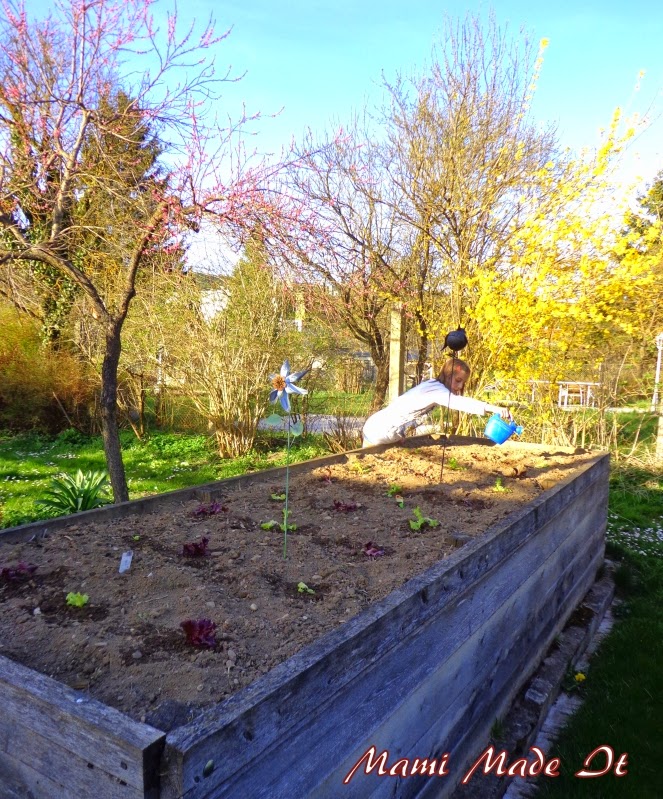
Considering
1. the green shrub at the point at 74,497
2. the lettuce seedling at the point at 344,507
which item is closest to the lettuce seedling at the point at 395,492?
the lettuce seedling at the point at 344,507

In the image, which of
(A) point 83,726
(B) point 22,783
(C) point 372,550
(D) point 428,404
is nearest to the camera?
(A) point 83,726

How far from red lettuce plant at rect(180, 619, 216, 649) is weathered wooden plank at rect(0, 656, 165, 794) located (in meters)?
0.40

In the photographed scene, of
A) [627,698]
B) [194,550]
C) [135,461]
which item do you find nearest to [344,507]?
[194,550]

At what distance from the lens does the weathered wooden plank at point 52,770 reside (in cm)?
116

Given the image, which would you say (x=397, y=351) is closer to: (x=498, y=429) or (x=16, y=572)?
(x=498, y=429)

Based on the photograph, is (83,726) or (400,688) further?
(400,688)

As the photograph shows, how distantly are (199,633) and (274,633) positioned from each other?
25cm

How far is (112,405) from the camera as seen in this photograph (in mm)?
4211

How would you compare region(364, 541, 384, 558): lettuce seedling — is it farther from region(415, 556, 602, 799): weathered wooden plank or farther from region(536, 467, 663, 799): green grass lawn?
region(536, 467, 663, 799): green grass lawn

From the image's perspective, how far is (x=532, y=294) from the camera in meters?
6.09

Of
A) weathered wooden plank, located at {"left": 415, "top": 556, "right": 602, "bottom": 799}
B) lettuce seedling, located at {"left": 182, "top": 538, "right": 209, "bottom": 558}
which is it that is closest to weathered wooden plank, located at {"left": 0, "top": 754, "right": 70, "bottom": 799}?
lettuce seedling, located at {"left": 182, "top": 538, "right": 209, "bottom": 558}

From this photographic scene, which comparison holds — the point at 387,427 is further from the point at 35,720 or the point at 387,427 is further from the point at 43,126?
the point at 35,720

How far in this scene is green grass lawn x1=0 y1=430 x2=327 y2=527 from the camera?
6555 millimetres

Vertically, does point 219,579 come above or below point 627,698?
above
